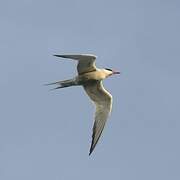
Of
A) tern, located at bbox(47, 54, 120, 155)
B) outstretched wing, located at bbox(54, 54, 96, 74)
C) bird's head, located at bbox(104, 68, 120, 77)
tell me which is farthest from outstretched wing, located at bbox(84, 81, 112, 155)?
outstretched wing, located at bbox(54, 54, 96, 74)

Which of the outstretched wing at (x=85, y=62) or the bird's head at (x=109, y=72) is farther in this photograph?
the bird's head at (x=109, y=72)

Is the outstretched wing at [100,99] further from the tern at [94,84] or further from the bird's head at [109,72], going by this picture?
the bird's head at [109,72]

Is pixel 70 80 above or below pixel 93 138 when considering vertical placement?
above

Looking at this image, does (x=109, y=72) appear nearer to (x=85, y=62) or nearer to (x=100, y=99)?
(x=100, y=99)

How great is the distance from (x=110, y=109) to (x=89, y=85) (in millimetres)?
1169

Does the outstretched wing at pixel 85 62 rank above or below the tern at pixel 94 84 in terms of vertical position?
above

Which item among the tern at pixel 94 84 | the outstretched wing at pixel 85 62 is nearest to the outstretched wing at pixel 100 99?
the tern at pixel 94 84

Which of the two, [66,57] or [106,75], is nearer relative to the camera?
[66,57]

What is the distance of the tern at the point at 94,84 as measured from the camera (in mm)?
22375

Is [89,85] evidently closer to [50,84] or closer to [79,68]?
[79,68]

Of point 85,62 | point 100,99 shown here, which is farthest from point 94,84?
point 85,62

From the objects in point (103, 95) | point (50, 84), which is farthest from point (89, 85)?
point (50, 84)

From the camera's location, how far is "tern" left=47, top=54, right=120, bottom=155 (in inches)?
881

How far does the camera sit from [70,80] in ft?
74.8
